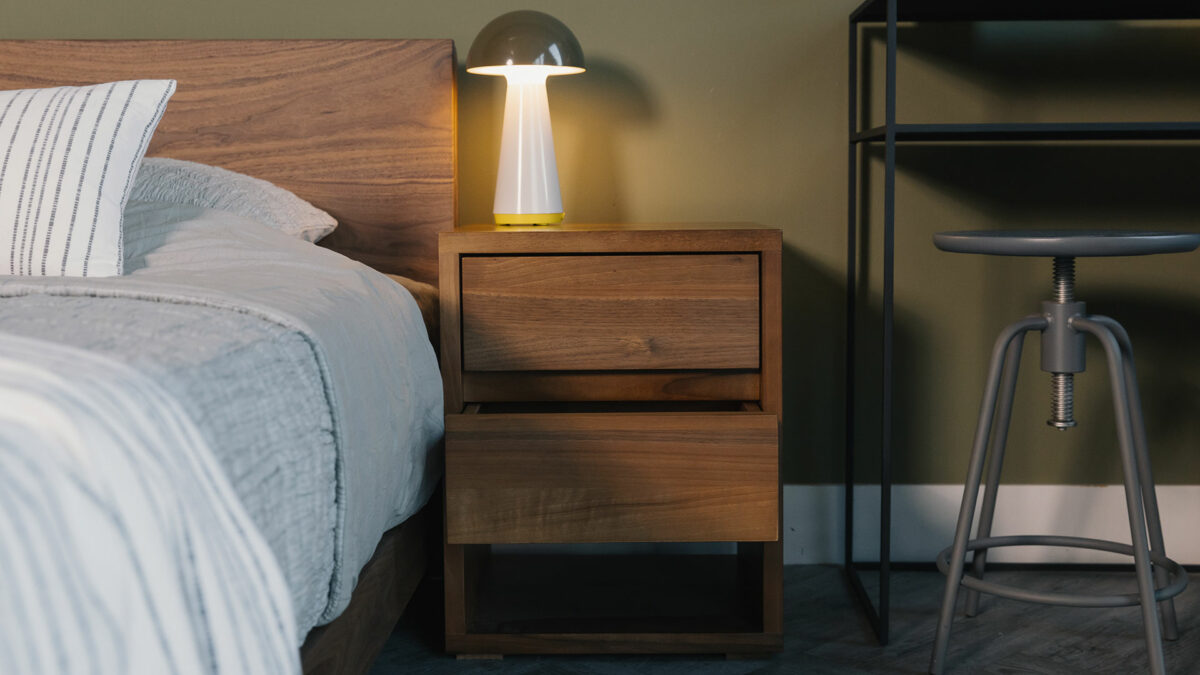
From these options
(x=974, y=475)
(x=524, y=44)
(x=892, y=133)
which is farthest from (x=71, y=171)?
(x=974, y=475)

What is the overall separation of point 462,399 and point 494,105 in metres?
0.64

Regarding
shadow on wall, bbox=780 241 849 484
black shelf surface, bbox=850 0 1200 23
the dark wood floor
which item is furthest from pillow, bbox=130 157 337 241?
black shelf surface, bbox=850 0 1200 23

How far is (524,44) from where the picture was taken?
155cm

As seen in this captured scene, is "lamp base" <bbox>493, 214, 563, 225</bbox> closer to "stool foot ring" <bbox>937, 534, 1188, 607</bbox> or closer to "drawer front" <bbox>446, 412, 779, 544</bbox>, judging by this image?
"drawer front" <bbox>446, 412, 779, 544</bbox>

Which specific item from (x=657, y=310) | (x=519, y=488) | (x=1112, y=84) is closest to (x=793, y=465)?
(x=657, y=310)

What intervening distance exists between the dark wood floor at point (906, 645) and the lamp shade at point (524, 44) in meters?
0.85

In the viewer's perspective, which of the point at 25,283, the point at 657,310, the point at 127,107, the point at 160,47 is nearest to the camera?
the point at 25,283

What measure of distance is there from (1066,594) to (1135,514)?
25cm

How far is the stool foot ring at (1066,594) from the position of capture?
1264mm

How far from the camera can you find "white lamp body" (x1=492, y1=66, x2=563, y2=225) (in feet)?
5.40

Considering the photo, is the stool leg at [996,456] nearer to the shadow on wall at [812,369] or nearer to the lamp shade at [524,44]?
the shadow on wall at [812,369]

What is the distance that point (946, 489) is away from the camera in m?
1.86

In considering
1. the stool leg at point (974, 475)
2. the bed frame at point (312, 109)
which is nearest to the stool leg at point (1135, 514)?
the stool leg at point (974, 475)

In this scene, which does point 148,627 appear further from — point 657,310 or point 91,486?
point 657,310
